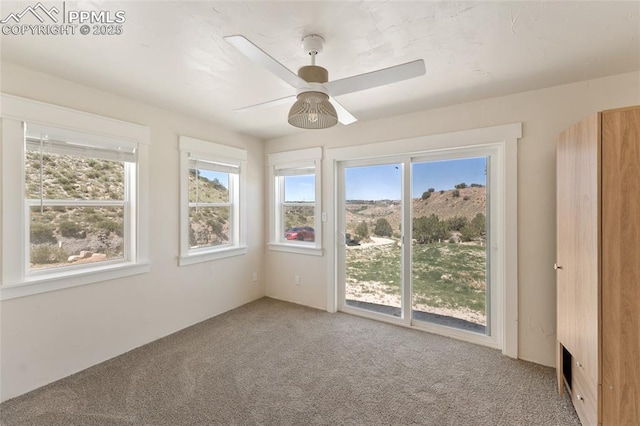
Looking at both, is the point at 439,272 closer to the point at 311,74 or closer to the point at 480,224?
the point at 480,224

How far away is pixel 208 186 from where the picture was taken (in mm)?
3467

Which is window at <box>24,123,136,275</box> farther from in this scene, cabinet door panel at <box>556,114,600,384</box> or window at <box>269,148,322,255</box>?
cabinet door panel at <box>556,114,600,384</box>

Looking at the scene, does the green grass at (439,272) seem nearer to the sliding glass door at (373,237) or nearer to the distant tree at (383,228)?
the sliding glass door at (373,237)

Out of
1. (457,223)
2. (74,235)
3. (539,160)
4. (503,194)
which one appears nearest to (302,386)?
(457,223)

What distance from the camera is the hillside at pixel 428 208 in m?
2.82

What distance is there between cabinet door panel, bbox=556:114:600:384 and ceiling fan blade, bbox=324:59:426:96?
1.11 m

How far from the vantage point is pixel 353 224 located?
11.7 ft

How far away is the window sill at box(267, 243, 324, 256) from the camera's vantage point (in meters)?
3.67

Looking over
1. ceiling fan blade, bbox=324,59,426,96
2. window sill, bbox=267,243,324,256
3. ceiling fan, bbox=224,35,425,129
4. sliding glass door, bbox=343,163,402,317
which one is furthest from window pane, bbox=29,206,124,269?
sliding glass door, bbox=343,163,402,317

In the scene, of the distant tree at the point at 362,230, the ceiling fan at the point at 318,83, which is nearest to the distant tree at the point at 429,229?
the distant tree at the point at 362,230

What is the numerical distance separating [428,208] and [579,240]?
4.64 feet

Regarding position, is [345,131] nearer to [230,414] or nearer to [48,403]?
[230,414]

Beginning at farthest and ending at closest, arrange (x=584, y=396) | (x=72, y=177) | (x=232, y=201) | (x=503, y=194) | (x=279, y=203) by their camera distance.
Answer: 1. (x=279, y=203)
2. (x=232, y=201)
3. (x=503, y=194)
4. (x=72, y=177)
5. (x=584, y=396)

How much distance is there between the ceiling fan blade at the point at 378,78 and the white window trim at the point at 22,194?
2149 millimetres
